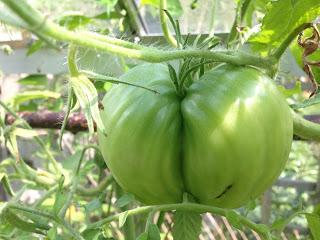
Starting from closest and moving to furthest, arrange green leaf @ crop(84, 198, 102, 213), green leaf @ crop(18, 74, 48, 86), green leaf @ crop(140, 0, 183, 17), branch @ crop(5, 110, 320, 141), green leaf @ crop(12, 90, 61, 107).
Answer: branch @ crop(5, 110, 320, 141), green leaf @ crop(84, 198, 102, 213), green leaf @ crop(140, 0, 183, 17), green leaf @ crop(12, 90, 61, 107), green leaf @ crop(18, 74, 48, 86)

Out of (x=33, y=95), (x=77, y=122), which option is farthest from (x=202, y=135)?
(x=33, y=95)

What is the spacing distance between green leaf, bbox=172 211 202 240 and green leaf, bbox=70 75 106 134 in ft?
0.69

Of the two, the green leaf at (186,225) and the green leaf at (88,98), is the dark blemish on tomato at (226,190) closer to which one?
the green leaf at (186,225)

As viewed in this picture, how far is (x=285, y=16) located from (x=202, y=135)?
8.2 inches

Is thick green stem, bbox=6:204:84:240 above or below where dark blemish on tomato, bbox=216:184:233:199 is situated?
below

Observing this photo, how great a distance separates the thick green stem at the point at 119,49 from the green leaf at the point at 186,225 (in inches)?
6.9

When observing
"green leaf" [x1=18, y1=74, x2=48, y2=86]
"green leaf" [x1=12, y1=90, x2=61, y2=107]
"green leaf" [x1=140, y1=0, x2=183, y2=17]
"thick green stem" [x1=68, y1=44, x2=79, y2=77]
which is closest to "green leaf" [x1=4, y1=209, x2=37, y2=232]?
"thick green stem" [x1=68, y1=44, x2=79, y2=77]

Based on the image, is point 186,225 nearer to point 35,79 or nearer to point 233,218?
point 233,218

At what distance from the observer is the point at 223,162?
513 mm

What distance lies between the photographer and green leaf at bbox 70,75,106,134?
421mm

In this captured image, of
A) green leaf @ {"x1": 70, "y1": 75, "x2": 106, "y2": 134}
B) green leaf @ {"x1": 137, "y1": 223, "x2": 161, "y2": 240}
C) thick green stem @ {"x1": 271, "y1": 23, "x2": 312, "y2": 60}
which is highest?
green leaf @ {"x1": 70, "y1": 75, "x2": 106, "y2": 134}

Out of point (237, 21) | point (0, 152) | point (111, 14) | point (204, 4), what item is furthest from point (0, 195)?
point (237, 21)

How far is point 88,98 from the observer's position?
0.43 meters

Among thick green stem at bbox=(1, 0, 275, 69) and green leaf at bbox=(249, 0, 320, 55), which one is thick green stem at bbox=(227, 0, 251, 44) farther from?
thick green stem at bbox=(1, 0, 275, 69)
